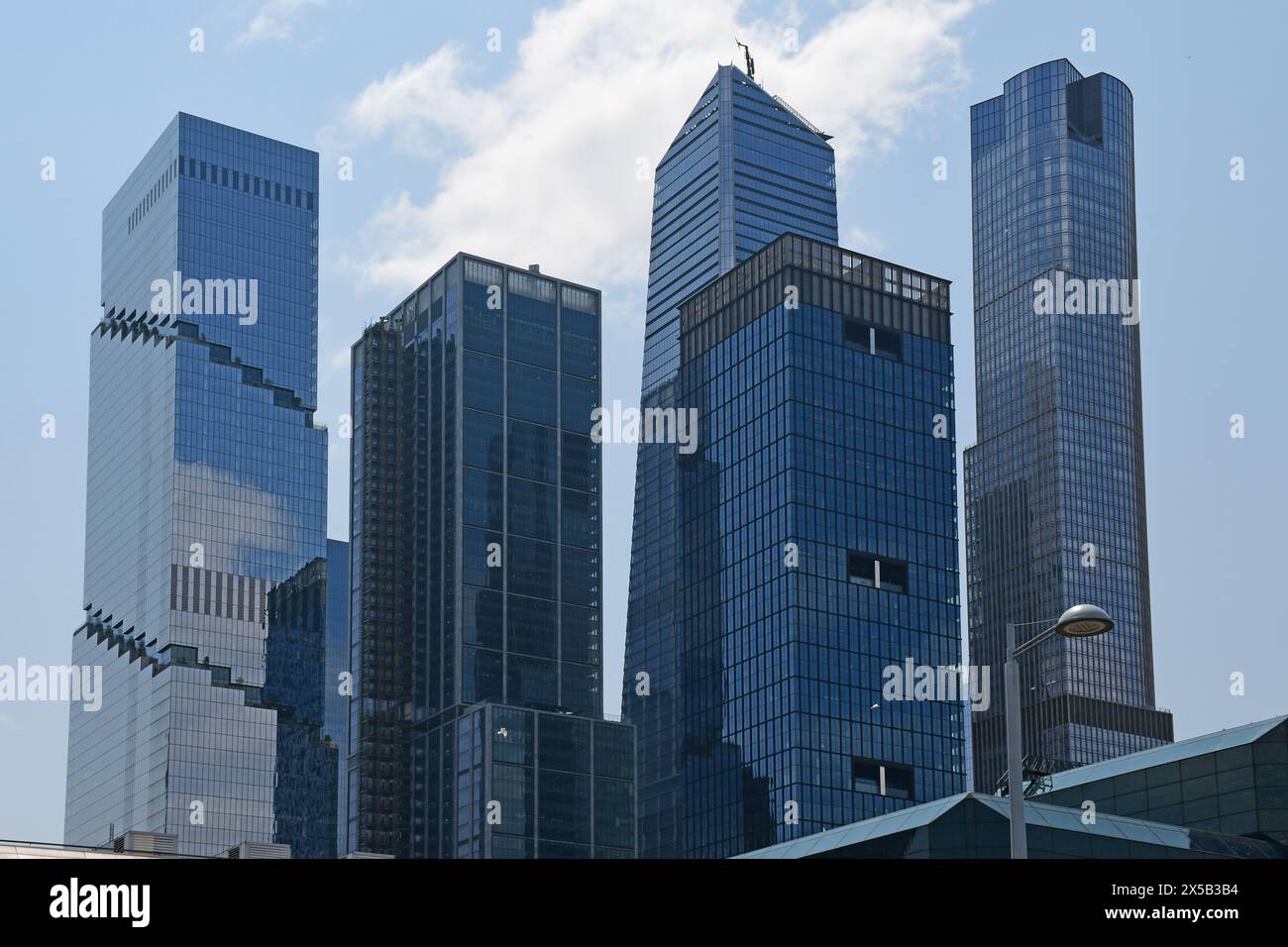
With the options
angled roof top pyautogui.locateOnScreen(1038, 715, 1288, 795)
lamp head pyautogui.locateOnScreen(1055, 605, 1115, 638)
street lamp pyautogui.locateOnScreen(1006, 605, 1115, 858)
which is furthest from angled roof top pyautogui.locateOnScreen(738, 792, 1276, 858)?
lamp head pyautogui.locateOnScreen(1055, 605, 1115, 638)

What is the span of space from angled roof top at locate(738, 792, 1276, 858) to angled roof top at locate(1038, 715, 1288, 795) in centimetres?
583

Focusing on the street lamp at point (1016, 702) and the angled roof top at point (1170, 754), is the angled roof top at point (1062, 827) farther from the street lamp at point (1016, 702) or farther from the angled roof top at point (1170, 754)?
the street lamp at point (1016, 702)

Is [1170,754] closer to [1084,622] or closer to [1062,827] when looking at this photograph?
[1062,827]

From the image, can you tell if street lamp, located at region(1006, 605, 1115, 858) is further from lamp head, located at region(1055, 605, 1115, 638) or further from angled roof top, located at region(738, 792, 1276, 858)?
angled roof top, located at region(738, 792, 1276, 858)

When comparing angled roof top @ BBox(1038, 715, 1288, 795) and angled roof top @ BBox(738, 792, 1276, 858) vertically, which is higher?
angled roof top @ BBox(1038, 715, 1288, 795)

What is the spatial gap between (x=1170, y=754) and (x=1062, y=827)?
1751 centimetres

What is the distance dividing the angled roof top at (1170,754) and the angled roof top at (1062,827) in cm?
583

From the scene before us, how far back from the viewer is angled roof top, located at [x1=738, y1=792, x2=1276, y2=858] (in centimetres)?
9212
